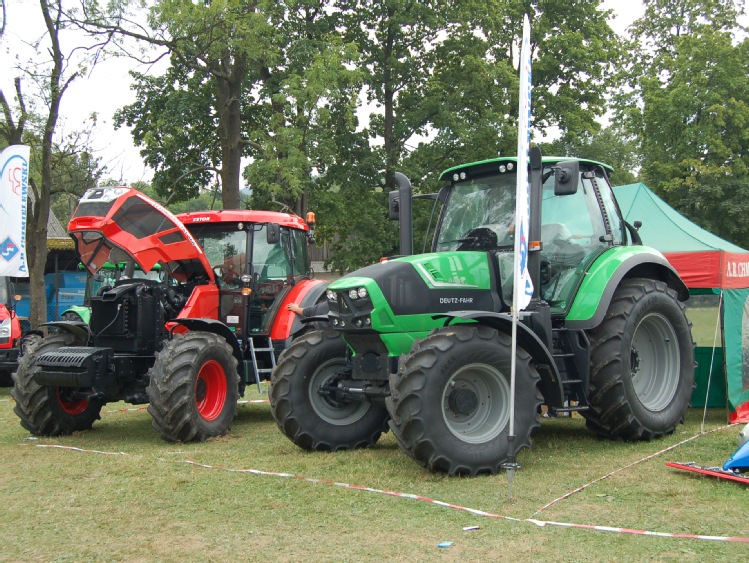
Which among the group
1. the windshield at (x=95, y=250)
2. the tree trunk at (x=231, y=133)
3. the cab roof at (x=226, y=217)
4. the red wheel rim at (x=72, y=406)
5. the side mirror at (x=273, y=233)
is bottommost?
the red wheel rim at (x=72, y=406)

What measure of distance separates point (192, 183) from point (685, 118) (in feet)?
52.6

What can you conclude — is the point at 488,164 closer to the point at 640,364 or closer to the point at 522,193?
the point at 522,193

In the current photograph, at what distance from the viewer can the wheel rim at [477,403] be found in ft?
20.7

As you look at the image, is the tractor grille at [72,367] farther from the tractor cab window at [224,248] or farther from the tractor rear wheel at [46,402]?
the tractor cab window at [224,248]

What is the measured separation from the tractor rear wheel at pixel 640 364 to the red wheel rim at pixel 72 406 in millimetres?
5544

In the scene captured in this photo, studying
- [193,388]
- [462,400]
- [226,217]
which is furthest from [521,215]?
[226,217]

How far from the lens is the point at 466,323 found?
647 centimetres

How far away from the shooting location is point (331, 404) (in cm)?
762

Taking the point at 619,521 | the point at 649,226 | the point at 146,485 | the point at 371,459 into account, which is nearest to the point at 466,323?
the point at 371,459

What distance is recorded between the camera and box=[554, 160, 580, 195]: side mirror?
6648 mm

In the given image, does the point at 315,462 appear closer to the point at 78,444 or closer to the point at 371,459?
the point at 371,459

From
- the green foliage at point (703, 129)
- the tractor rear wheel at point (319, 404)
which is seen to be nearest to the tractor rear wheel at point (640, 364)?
the tractor rear wheel at point (319, 404)

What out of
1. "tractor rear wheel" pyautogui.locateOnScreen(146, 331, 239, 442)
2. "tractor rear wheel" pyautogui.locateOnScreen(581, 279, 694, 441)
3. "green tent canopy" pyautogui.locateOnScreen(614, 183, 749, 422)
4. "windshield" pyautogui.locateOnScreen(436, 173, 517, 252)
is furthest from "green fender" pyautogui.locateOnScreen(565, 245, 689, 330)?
"tractor rear wheel" pyautogui.locateOnScreen(146, 331, 239, 442)

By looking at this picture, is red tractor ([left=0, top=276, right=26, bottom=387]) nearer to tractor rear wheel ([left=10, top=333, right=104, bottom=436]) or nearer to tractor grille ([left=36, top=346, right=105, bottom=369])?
tractor rear wheel ([left=10, top=333, right=104, bottom=436])
